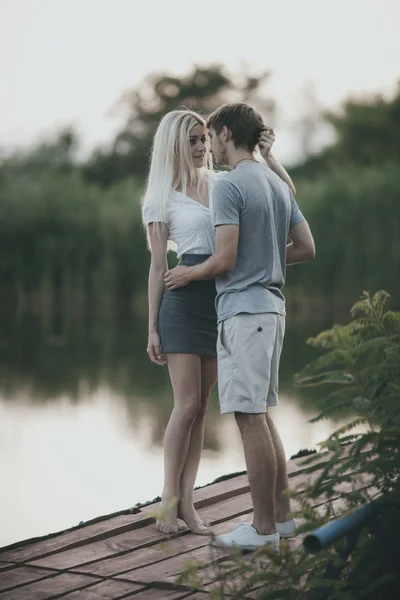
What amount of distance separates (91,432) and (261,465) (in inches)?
192

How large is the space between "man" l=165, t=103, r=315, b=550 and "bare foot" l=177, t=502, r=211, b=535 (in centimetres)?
26

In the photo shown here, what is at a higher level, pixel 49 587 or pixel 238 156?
pixel 238 156

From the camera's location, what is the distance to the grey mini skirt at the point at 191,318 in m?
3.69

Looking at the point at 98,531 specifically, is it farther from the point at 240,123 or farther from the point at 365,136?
the point at 365,136

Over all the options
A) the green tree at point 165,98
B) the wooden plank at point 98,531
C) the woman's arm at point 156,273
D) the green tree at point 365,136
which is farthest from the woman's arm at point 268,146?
the green tree at point 365,136

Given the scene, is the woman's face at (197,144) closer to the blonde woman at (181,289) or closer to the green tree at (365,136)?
the blonde woman at (181,289)

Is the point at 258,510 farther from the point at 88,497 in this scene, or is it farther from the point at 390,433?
the point at 88,497

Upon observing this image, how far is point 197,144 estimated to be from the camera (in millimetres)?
3730

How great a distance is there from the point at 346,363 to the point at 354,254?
65.9 feet

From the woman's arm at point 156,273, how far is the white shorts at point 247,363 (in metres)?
0.46

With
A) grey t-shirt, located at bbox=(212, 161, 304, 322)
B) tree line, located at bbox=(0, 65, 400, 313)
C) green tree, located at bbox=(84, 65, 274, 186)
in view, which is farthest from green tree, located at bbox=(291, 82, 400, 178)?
grey t-shirt, located at bbox=(212, 161, 304, 322)

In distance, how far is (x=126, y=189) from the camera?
25.6 m

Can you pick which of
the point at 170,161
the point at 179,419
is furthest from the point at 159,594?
the point at 170,161

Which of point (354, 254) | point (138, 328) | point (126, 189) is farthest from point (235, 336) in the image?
point (126, 189)
